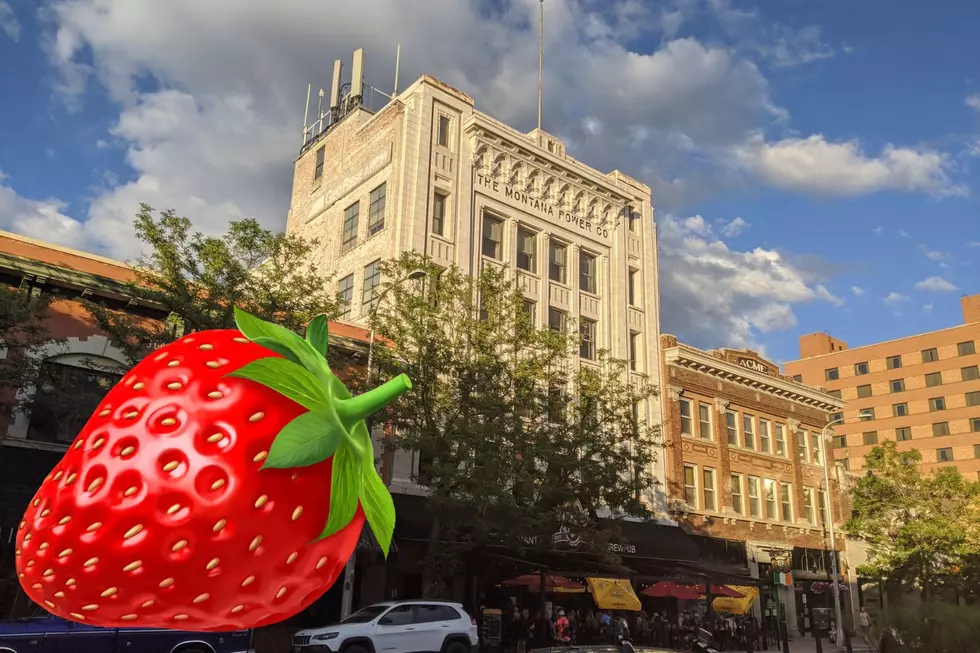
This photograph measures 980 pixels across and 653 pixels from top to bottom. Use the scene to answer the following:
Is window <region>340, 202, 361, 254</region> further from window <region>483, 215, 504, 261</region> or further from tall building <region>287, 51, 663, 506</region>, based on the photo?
window <region>483, 215, 504, 261</region>

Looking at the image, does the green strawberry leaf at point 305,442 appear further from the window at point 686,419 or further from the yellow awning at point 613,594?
the window at point 686,419

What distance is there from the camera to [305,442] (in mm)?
2494

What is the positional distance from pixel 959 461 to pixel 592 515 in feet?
230

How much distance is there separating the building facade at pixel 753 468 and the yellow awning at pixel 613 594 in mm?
8773

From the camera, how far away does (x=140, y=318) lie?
2148cm

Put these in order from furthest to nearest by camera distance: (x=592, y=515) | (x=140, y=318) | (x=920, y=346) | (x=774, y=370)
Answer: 1. (x=920, y=346)
2. (x=774, y=370)
3. (x=592, y=515)
4. (x=140, y=318)

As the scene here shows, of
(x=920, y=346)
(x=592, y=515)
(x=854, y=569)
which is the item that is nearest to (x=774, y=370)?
(x=854, y=569)

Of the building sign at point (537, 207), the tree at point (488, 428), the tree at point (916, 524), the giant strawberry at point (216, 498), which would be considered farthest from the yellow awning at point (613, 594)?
A: the giant strawberry at point (216, 498)

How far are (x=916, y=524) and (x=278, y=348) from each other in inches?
1672

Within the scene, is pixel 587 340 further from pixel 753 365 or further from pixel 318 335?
pixel 318 335

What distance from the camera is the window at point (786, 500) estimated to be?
41.9 m

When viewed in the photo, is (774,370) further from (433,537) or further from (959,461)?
(959,461)

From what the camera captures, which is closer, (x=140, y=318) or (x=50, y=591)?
(x=50, y=591)

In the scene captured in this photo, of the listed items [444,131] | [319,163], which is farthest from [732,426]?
[319,163]
